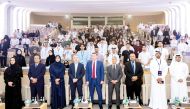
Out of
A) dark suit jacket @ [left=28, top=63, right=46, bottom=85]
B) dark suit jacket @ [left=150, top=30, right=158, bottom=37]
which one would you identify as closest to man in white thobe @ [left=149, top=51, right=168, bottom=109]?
dark suit jacket @ [left=28, top=63, right=46, bottom=85]

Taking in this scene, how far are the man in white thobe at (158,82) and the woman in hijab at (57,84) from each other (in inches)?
110

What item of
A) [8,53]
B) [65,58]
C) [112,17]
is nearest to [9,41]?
[8,53]

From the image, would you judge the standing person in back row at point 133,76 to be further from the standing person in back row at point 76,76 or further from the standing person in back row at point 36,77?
the standing person in back row at point 36,77

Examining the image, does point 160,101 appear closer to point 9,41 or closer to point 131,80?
point 131,80

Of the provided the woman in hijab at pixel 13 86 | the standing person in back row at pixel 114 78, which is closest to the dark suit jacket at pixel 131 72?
the standing person in back row at pixel 114 78

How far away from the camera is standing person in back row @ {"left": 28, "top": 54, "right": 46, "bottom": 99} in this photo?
11.5m

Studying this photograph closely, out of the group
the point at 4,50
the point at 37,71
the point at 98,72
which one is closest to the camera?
the point at 37,71

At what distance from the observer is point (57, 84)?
1156 cm

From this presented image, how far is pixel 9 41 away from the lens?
20.2 meters

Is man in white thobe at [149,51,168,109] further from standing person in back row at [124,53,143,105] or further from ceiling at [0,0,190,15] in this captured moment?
ceiling at [0,0,190,15]

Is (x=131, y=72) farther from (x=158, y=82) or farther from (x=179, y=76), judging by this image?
(x=179, y=76)

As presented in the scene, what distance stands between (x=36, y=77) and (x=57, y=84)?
0.68m

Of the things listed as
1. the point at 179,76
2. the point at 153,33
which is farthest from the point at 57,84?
the point at 153,33

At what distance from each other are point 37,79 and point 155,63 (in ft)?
12.1
